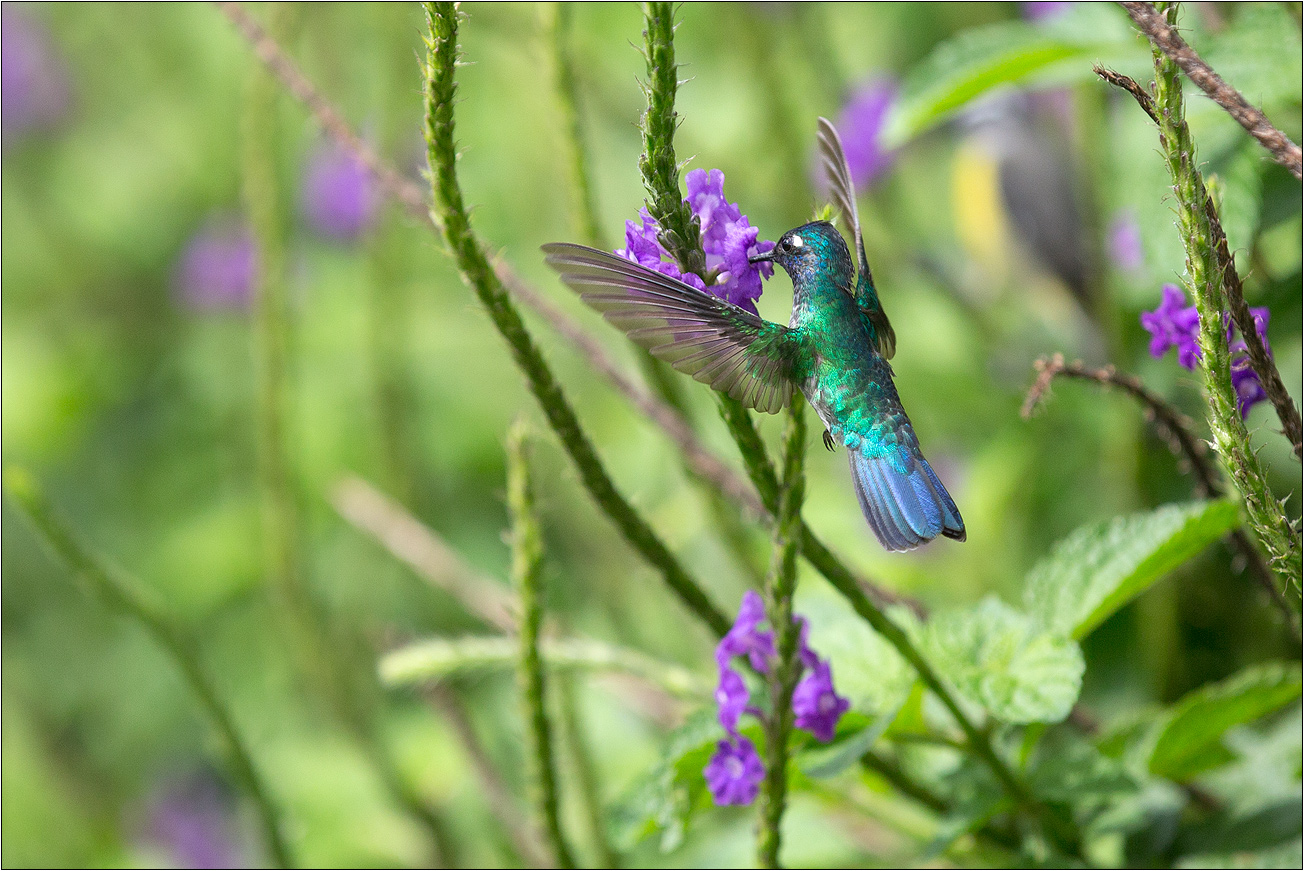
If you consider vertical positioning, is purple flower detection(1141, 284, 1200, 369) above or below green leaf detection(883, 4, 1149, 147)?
below

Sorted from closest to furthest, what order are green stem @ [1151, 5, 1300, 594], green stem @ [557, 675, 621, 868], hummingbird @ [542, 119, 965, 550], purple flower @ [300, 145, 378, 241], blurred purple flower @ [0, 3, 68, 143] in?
green stem @ [1151, 5, 1300, 594]
hummingbird @ [542, 119, 965, 550]
green stem @ [557, 675, 621, 868]
purple flower @ [300, 145, 378, 241]
blurred purple flower @ [0, 3, 68, 143]

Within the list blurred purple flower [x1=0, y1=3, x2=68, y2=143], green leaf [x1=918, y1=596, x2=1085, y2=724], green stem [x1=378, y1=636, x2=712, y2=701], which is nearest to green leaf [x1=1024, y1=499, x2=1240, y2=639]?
green leaf [x1=918, y1=596, x2=1085, y2=724]

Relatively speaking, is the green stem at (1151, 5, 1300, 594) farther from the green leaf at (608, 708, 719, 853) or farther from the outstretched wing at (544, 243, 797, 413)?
the green leaf at (608, 708, 719, 853)

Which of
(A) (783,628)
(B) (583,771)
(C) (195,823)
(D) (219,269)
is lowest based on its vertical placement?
(C) (195,823)

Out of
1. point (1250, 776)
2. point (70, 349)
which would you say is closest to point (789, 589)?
point (1250, 776)

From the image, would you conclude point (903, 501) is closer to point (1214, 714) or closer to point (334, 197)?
point (1214, 714)

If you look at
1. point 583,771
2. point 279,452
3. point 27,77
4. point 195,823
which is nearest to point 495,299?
point 583,771

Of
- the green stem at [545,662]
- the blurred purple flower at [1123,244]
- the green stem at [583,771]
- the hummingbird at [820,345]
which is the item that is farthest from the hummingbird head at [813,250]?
the blurred purple flower at [1123,244]
